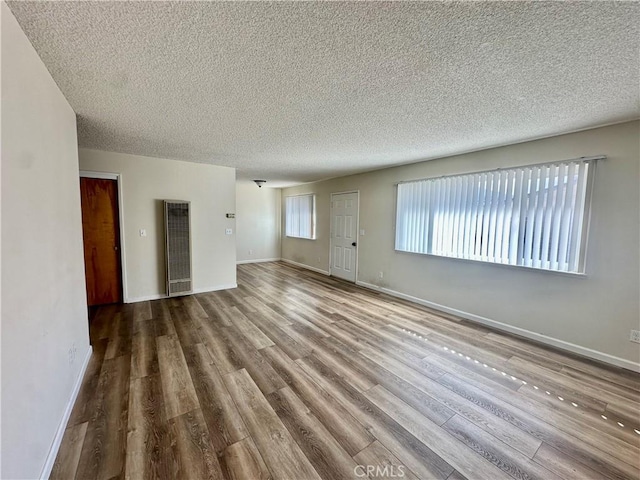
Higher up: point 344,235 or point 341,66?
point 341,66

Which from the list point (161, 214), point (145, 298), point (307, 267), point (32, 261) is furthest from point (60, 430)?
point (307, 267)

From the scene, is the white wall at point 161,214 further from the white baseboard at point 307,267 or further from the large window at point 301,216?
the large window at point 301,216

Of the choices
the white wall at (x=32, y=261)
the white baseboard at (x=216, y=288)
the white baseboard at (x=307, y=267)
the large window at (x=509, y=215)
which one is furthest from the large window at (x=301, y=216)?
the white wall at (x=32, y=261)

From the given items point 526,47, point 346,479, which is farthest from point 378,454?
point 526,47

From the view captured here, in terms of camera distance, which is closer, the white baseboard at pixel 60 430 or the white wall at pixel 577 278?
the white baseboard at pixel 60 430

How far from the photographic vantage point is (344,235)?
19.7ft

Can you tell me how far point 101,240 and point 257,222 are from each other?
441cm

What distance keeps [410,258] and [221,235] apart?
3608 millimetres

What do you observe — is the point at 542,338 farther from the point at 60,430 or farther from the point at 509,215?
the point at 60,430

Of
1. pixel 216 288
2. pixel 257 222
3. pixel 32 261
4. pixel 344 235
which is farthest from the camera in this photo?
pixel 257 222

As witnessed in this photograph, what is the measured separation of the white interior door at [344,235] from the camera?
5.75 metres

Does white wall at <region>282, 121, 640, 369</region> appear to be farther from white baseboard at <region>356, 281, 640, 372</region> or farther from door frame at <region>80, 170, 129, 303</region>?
door frame at <region>80, 170, 129, 303</region>

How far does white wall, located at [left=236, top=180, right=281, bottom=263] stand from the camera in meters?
7.82

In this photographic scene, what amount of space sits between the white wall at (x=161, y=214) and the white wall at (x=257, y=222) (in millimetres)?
2745
